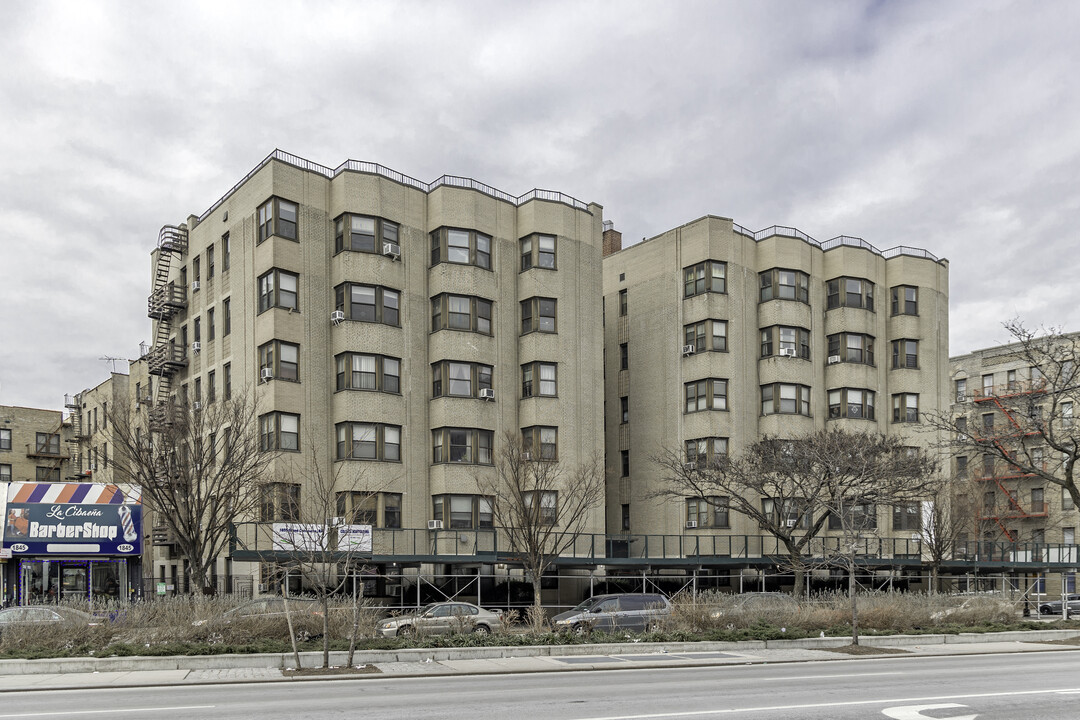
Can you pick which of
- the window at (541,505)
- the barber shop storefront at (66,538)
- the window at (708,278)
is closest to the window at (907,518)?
the window at (708,278)

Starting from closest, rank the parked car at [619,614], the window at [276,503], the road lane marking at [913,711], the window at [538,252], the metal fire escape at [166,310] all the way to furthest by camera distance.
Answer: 1. the road lane marking at [913,711]
2. the parked car at [619,614]
3. the window at [276,503]
4. the window at [538,252]
5. the metal fire escape at [166,310]

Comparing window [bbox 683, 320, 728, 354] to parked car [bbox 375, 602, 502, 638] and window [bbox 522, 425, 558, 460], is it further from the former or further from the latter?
parked car [bbox 375, 602, 502, 638]

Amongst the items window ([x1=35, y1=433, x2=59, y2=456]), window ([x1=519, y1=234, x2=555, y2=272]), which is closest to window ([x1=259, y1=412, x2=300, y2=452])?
window ([x1=519, y1=234, x2=555, y2=272])

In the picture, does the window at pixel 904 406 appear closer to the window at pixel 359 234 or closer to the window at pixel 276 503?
the window at pixel 359 234

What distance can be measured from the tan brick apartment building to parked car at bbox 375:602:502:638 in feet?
68.5

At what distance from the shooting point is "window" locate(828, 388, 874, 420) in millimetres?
54469

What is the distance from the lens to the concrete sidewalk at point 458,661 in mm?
21828

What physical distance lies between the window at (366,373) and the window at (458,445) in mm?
2815

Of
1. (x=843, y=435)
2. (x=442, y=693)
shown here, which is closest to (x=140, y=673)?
(x=442, y=693)

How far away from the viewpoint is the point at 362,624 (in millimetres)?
27688

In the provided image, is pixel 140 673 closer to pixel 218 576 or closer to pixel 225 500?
pixel 225 500

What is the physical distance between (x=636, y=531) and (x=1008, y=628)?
22.3 metres

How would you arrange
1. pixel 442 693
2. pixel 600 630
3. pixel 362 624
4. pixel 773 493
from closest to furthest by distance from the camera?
pixel 442 693
pixel 362 624
pixel 600 630
pixel 773 493

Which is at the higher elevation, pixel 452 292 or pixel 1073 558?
pixel 452 292
